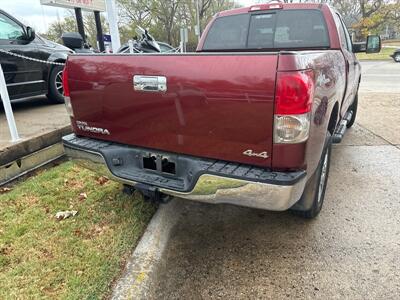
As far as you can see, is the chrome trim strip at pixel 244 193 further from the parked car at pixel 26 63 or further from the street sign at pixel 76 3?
the street sign at pixel 76 3

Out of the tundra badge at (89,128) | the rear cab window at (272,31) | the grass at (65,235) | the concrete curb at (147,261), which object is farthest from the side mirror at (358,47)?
the tundra badge at (89,128)

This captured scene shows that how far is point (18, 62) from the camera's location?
5.49 meters

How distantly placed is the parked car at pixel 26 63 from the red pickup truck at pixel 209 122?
3085mm

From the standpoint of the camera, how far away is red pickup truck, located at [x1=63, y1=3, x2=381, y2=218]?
2.09 metres

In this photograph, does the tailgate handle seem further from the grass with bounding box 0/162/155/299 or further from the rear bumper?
the grass with bounding box 0/162/155/299

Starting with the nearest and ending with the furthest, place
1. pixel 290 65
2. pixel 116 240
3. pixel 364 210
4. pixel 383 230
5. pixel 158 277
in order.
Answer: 1. pixel 290 65
2. pixel 158 277
3. pixel 116 240
4. pixel 383 230
5. pixel 364 210

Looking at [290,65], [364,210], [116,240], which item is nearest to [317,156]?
[290,65]

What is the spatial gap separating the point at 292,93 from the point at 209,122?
57cm

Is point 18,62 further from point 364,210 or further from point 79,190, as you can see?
point 364,210

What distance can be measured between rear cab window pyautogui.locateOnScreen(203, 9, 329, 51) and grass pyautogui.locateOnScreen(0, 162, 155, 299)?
228 cm

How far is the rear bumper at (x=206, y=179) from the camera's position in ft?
7.12

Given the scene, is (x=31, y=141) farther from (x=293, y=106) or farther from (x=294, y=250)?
(x=293, y=106)

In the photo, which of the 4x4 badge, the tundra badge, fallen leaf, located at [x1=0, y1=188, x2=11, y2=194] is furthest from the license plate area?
fallen leaf, located at [x1=0, y1=188, x2=11, y2=194]

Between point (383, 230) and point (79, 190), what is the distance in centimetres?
298
